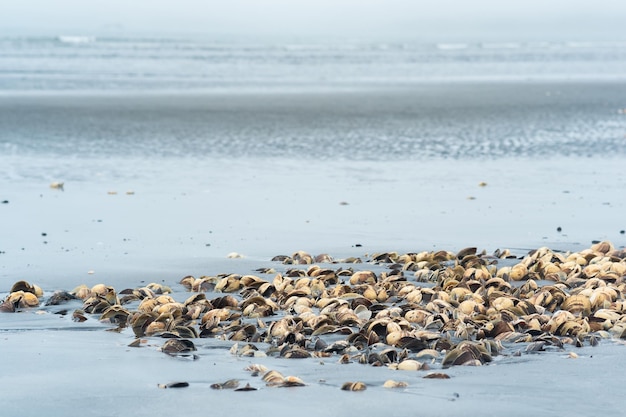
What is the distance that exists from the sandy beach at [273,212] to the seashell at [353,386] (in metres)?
0.07

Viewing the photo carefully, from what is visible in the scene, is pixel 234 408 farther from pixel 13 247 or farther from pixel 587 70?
pixel 587 70

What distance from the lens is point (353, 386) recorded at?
5699mm

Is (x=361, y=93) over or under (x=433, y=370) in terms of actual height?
over

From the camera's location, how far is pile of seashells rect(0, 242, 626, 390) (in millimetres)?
6539

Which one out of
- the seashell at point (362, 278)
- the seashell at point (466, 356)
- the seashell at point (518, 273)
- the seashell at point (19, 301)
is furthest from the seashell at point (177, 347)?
the seashell at point (518, 273)

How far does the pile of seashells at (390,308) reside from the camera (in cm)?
654

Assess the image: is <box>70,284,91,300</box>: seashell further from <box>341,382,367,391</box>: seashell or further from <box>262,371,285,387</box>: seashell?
<box>341,382,367,391</box>: seashell

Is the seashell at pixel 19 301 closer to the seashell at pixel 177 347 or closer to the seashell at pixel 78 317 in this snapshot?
the seashell at pixel 78 317

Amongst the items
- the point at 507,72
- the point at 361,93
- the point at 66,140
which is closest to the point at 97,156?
the point at 66,140

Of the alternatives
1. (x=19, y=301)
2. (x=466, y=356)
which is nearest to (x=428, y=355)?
(x=466, y=356)

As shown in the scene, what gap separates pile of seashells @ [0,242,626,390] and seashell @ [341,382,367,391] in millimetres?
12

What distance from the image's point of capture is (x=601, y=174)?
16172mm

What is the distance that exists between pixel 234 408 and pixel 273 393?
0.30 m

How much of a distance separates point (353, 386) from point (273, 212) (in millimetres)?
7124
